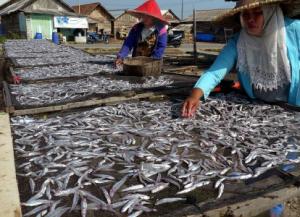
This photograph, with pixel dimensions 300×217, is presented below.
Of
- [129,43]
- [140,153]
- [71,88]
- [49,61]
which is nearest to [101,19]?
[49,61]

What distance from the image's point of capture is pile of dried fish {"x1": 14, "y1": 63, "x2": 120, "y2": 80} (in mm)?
7281

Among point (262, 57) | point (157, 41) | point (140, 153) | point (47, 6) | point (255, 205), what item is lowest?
point (255, 205)

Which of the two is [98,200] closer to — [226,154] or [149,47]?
[226,154]

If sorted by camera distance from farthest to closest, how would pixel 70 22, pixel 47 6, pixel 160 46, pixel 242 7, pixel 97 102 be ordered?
pixel 47 6, pixel 70 22, pixel 160 46, pixel 97 102, pixel 242 7

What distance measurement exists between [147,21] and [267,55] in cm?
402

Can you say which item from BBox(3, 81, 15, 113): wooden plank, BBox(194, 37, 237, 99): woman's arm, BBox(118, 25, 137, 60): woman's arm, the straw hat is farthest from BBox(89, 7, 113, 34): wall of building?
BBox(194, 37, 237, 99): woman's arm

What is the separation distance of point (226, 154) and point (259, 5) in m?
1.85

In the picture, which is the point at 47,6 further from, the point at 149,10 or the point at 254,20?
the point at 254,20

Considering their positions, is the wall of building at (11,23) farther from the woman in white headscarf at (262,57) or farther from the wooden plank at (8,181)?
the wooden plank at (8,181)

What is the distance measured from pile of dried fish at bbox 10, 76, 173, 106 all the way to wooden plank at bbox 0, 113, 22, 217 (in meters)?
1.64

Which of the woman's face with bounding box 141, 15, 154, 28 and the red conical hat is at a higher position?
the red conical hat

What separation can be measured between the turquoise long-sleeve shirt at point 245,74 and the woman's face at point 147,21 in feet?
11.1

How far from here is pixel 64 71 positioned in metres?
8.05

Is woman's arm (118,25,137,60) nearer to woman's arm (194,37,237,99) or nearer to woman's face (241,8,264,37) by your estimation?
woman's arm (194,37,237,99)
